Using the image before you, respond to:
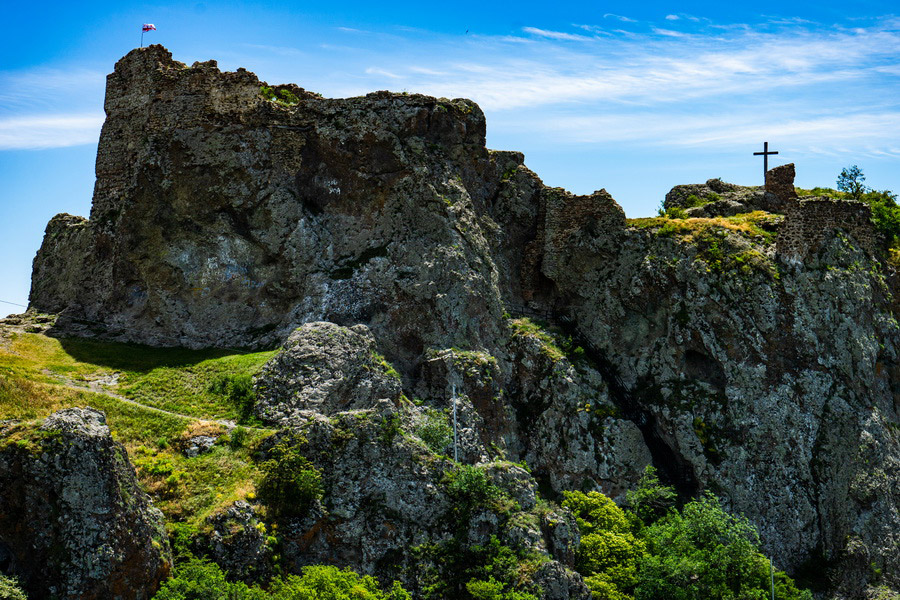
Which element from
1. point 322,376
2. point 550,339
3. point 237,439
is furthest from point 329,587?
point 550,339

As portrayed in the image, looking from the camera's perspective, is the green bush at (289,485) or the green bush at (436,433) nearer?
the green bush at (289,485)

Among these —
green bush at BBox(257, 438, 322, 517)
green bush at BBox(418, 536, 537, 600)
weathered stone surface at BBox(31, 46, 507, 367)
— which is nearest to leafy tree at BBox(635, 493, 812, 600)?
green bush at BBox(418, 536, 537, 600)

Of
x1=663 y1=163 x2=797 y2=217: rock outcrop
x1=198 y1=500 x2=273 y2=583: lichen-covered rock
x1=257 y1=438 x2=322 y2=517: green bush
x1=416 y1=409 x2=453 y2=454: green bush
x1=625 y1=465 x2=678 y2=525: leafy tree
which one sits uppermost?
x1=663 y1=163 x2=797 y2=217: rock outcrop

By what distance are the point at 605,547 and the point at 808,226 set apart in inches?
971

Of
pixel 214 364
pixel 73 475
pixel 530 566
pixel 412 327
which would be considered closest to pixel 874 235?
pixel 412 327

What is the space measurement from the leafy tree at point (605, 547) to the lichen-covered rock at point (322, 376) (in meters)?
11.5

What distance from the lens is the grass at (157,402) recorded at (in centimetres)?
4247

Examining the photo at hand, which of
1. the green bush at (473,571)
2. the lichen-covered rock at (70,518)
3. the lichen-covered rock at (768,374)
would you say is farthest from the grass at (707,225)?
the lichen-covered rock at (70,518)

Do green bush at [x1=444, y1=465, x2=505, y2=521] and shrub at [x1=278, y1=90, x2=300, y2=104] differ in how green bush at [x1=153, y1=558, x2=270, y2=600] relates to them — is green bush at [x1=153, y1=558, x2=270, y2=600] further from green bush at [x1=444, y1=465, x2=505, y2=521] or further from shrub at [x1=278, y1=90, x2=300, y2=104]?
shrub at [x1=278, y1=90, x2=300, y2=104]

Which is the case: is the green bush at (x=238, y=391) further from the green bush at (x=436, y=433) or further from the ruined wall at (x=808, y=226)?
the ruined wall at (x=808, y=226)

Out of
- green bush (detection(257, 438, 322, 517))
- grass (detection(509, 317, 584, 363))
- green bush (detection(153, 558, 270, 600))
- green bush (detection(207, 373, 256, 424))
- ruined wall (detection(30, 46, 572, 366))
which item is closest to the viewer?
green bush (detection(153, 558, 270, 600))

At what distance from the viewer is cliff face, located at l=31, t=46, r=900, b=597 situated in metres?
57.3

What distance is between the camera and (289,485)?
43531 mm

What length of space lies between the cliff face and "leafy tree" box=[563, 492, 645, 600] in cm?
339
